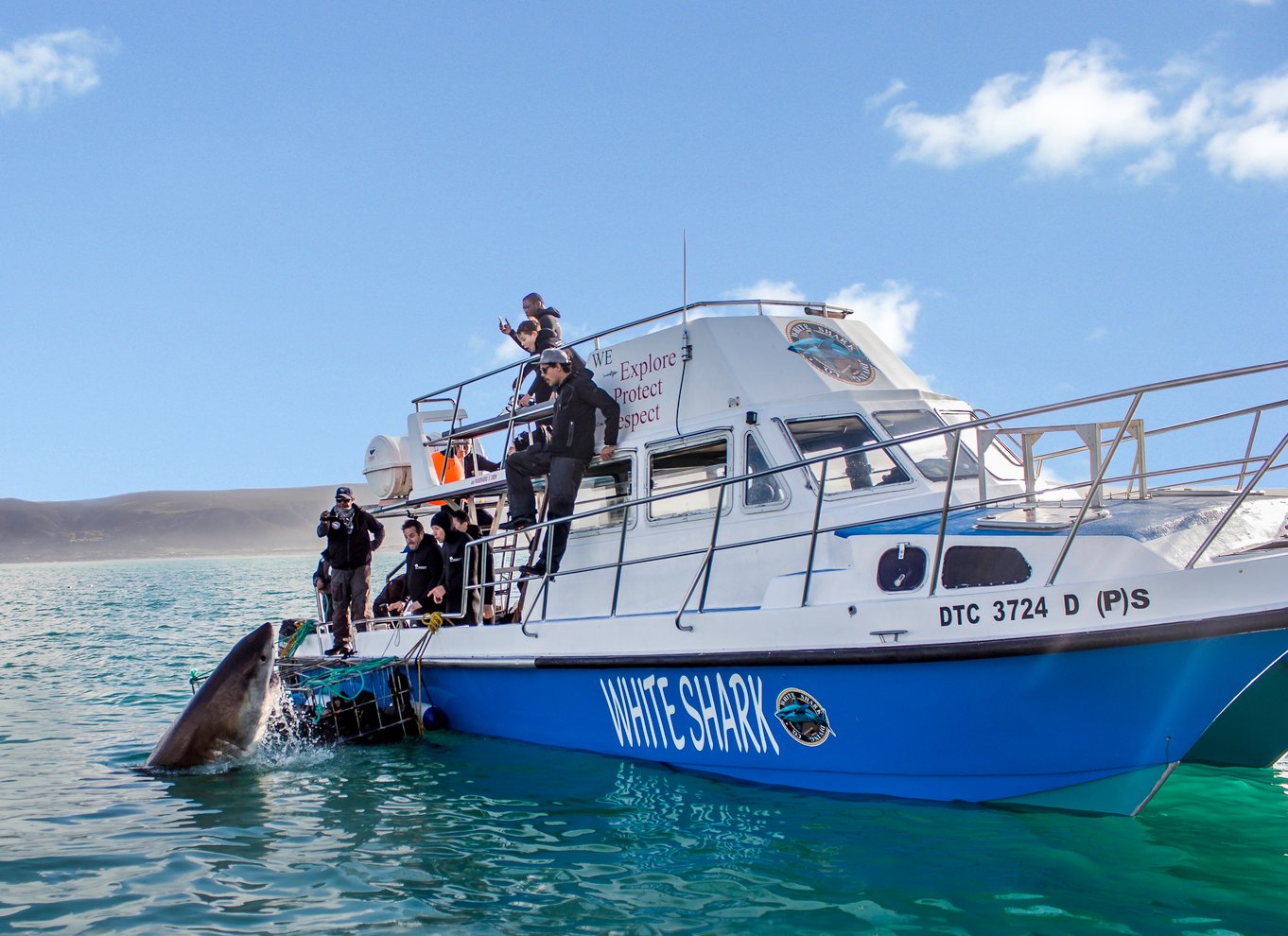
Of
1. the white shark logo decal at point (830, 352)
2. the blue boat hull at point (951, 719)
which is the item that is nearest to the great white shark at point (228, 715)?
the blue boat hull at point (951, 719)

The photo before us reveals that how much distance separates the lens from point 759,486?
7047 mm

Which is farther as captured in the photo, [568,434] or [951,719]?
[568,434]

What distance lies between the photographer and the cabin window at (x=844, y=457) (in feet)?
22.4

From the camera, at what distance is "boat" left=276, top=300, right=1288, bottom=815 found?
205 inches

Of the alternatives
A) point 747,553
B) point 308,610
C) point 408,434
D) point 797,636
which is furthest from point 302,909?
point 308,610

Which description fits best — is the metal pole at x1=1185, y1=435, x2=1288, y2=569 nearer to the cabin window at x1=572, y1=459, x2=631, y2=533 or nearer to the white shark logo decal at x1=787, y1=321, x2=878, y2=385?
the white shark logo decal at x1=787, y1=321, x2=878, y2=385

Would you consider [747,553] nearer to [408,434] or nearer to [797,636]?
[797,636]

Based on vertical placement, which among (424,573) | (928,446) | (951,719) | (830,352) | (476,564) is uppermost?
(830,352)

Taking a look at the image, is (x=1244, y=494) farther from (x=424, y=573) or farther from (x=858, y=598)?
(x=424, y=573)

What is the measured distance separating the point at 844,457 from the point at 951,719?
1985 mm

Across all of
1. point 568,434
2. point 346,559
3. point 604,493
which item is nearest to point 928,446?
point 604,493

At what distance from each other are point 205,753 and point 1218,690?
6.98 metres

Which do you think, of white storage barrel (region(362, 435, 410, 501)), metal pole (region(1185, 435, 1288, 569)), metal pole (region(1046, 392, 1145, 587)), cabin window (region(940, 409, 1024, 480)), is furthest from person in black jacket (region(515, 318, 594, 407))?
metal pole (region(1185, 435, 1288, 569))

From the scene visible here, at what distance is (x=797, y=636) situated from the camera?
609 cm
